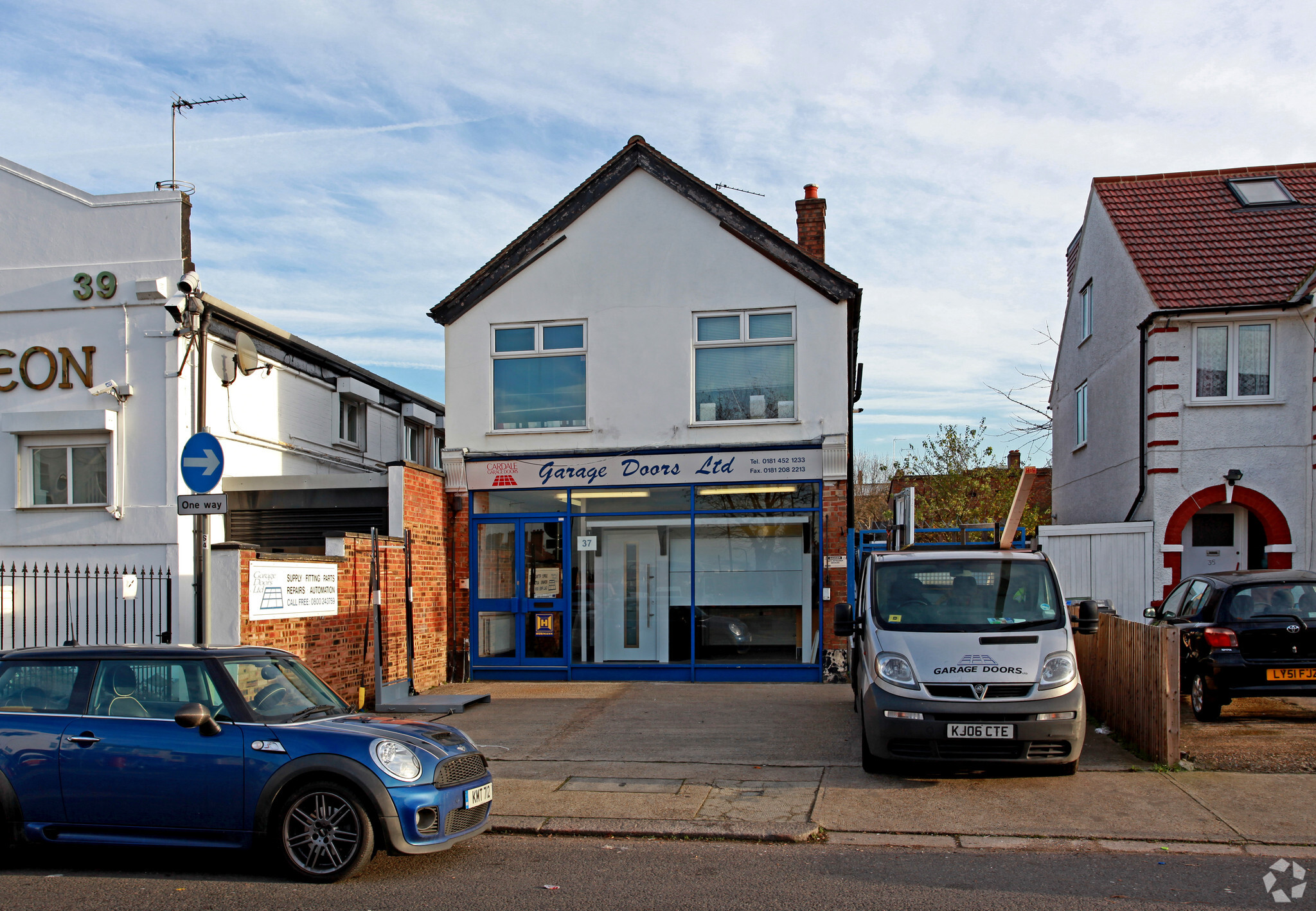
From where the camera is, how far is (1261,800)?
7.57 m

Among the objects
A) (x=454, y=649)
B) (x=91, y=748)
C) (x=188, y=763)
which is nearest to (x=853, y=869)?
(x=188, y=763)

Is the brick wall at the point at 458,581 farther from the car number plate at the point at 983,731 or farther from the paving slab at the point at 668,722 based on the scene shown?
the car number plate at the point at 983,731

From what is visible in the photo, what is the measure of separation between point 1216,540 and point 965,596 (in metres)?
9.73

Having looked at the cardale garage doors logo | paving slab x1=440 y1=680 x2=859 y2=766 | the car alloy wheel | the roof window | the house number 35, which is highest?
the roof window

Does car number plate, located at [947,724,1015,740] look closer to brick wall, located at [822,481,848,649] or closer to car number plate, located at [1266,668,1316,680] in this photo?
car number plate, located at [1266,668,1316,680]

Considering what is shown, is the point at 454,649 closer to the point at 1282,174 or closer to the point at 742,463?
the point at 742,463

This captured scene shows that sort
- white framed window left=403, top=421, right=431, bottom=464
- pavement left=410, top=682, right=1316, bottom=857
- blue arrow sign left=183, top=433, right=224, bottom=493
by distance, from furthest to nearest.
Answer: white framed window left=403, top=421, right=431, bottom=464 → blue arrow sign left=183, top=433, right=224, bottom=493 → pavement left=410, top=682, right=1316, bottom=857

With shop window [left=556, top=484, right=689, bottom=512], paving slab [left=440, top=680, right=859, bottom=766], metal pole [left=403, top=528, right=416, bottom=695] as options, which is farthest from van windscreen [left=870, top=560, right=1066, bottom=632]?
metal pole [left=403, top=528, right=416, bottom=695]

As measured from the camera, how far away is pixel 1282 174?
64.4ft

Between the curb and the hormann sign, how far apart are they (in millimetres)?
7666

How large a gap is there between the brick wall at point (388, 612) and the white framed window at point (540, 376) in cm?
154

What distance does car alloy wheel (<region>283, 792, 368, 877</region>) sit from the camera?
20.0 feet

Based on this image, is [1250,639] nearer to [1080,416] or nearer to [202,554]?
[202,554]

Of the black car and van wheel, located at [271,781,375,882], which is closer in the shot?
van wheel, located at [271,781,375,882]
